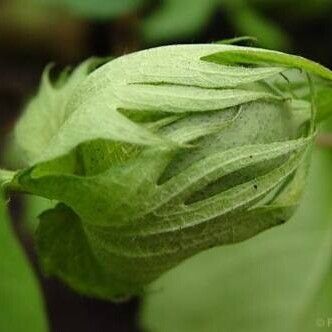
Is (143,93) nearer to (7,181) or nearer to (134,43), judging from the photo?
(7,181)

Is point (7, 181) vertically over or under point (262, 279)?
over

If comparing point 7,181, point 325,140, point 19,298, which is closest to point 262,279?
point 325,140

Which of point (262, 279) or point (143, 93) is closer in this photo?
point (143, 93)

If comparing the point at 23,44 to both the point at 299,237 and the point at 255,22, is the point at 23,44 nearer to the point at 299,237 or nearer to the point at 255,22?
the point at 255,22

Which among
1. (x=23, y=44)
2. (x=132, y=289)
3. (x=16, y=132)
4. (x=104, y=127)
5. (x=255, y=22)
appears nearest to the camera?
(x=104, y=127)

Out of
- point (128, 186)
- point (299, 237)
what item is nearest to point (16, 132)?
point (128, 186)

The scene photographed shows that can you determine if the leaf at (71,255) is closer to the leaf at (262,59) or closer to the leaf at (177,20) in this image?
the leaf at (262,59)
